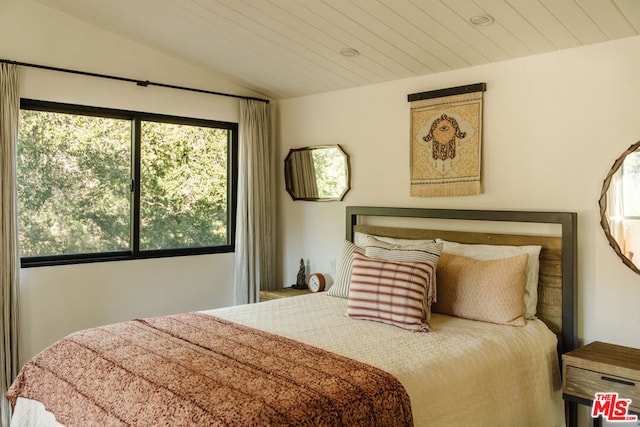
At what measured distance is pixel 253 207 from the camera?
14.8ft

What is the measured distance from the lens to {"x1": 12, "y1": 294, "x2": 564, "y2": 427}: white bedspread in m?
2.18

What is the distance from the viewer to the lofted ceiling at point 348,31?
262 cm

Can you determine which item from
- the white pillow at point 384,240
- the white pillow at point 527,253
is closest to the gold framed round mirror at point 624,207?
the white pillow at point 527,253

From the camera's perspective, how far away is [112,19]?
11.8 ft

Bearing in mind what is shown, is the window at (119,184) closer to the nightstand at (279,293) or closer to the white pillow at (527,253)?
the nightstand at (279,293)

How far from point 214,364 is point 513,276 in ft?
5.43

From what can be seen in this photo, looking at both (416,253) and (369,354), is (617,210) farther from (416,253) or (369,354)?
(369,354)

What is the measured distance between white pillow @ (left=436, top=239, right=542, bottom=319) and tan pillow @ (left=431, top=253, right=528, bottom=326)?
85mm

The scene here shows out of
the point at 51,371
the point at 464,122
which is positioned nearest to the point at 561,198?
the point at 464,122

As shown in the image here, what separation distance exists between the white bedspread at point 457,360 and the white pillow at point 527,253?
0.12 metres

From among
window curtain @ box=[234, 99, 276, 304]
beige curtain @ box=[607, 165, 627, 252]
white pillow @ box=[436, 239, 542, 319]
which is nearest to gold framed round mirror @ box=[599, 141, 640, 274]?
beige curtain @ box=[607, 165, 627, 252]

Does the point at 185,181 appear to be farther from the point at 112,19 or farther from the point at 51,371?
the point at 51,371

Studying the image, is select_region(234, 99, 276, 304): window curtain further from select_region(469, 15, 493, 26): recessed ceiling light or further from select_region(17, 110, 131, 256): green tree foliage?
select_region(469, 15, 493, 26): recessed ceiling light

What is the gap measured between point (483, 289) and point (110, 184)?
271cm
